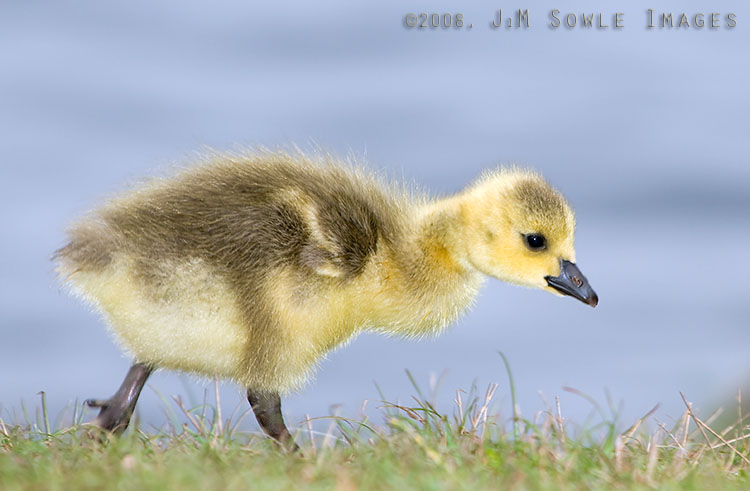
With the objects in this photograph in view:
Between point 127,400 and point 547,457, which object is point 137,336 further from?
point 547,457

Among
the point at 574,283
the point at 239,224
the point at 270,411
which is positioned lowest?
the point at 270,411

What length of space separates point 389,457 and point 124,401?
1.11 metres

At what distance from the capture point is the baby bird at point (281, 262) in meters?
3.13

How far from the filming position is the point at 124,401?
3.38 metres

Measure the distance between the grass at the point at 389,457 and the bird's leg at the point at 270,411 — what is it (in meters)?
0.16

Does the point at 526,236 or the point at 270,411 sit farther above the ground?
the point at 526,236

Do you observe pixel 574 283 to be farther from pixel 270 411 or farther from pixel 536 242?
pixel 270 411

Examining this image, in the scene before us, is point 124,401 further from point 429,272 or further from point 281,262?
point 429,272

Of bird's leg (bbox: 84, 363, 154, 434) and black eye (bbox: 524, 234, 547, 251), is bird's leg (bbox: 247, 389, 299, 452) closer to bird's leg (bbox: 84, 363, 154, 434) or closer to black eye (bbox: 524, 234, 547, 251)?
bird's leg (bbox: 84, 363, 154, 434)

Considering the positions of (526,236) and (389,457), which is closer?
(389,457)

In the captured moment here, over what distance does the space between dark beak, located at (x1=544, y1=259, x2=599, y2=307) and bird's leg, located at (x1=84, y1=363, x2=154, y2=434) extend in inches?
51.9

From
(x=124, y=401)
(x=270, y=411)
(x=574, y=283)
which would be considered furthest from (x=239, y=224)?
(x=574, y=283)

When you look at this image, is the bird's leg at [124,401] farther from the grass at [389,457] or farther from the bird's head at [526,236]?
the bird's head at [526,236]

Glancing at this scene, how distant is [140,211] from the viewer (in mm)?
3191
